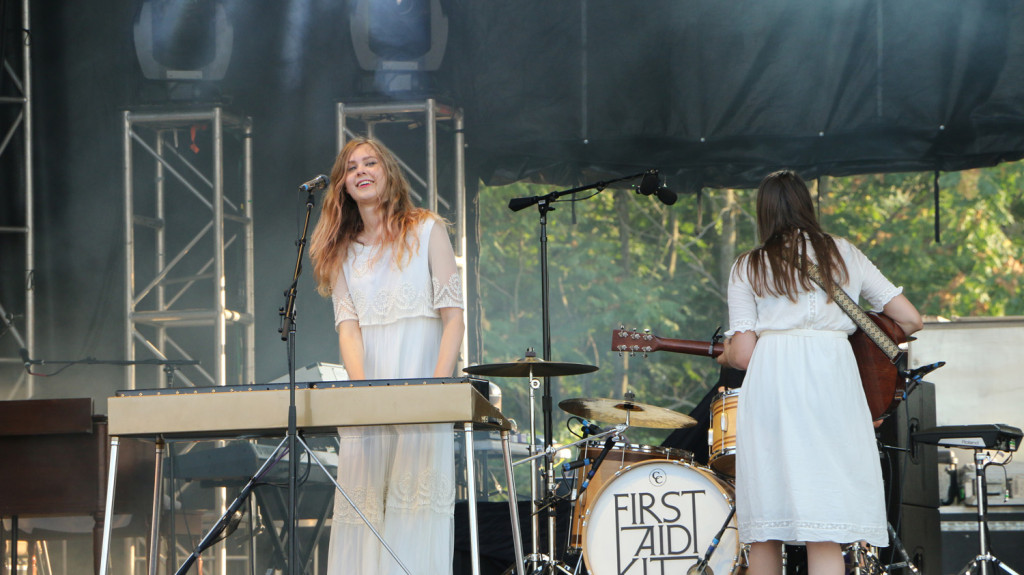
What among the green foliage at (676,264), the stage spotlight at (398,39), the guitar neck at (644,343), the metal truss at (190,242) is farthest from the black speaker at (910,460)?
the green foliage at (676,264)

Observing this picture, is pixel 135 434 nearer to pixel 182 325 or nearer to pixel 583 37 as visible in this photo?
pixel 182 325

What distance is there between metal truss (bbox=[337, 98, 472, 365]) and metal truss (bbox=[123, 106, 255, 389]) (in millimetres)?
724

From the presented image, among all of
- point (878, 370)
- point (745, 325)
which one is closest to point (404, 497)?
point (745, 325)

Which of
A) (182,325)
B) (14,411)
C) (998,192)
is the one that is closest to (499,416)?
(14,411)

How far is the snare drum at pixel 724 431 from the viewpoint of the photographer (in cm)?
470

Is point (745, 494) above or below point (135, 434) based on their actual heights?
below

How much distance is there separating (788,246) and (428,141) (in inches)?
123

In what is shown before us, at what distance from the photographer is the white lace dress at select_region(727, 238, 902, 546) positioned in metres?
3.07

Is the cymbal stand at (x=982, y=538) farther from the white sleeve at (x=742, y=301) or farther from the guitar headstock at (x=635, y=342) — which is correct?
the white sleeve at (x=742, y=301)

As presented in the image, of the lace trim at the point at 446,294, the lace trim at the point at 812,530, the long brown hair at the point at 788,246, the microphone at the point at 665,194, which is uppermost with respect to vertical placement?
the microphone at the point at 665,194

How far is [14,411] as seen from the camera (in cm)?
436

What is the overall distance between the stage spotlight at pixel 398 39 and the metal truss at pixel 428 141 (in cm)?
15

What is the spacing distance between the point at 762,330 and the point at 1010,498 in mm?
3132

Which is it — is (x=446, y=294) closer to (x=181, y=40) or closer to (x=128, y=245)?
(x=128, y=245)
